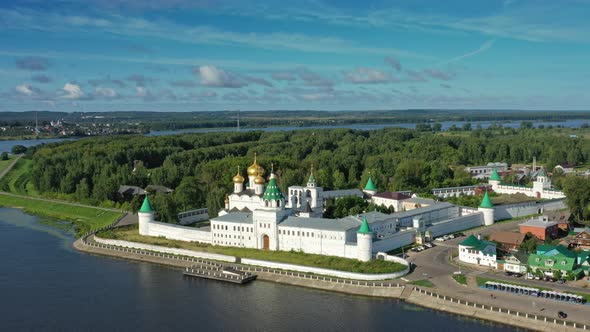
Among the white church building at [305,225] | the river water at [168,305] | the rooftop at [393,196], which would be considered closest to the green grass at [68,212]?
the white church building at [305,225]

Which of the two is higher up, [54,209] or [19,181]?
[19,181]

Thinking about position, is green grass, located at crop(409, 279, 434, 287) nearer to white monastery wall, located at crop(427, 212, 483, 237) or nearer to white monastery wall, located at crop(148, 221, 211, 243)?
white monastery wall, located at crop(427, 212, 483, 237)

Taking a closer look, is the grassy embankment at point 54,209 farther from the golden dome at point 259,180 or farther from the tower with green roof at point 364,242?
the tower with green roof at point 364,242

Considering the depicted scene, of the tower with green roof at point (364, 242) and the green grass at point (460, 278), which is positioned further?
the tower with green roof at point (364, 242)

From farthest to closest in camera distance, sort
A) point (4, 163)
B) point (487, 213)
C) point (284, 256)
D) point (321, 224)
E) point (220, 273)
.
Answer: point (4, 163) < point (487, 213) < point (321, 224) < point (284, 256) < point (220, 273)

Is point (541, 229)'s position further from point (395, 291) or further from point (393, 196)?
point (395, 291)

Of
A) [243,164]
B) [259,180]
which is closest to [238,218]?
[259,180]

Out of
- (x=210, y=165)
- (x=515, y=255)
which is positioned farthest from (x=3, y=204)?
(x=515, y=255)
